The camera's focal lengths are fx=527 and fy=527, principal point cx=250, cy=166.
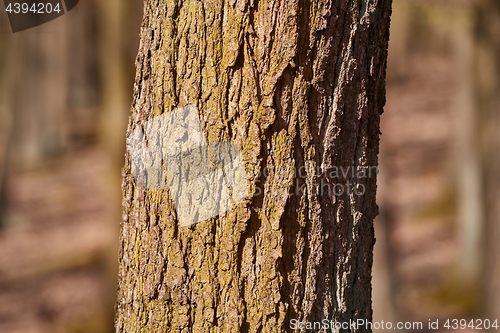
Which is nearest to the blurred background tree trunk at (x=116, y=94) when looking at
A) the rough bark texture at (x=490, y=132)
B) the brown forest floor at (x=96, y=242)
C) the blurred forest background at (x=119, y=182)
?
the blurred forest background at (x=119, y=182)

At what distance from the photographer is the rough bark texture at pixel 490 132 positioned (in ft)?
15.8

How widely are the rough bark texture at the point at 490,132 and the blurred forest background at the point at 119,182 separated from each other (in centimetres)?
2

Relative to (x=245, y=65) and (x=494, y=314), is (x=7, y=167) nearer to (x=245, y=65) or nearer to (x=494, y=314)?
→ (x=494, y=314)

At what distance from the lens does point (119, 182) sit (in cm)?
509

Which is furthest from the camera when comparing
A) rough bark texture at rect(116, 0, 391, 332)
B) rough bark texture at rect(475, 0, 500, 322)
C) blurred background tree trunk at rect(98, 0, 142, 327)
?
blurred background tree trunk at rect(98, 0, 142, 327)

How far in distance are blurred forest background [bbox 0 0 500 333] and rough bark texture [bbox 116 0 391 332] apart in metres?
3.29

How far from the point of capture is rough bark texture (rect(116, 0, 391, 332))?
59.9 inches

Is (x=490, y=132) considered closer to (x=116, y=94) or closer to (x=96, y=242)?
(x=116, y=94)

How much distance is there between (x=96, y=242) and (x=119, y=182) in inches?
260

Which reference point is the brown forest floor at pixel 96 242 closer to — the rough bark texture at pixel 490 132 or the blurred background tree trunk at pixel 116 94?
the blurred background tree trunk at pixel 116 94

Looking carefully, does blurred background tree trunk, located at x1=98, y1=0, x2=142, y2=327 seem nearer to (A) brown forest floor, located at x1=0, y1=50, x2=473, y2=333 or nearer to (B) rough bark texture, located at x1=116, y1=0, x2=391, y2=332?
(A) brown forest floor, located at x1=0, y1=50, x2=473, y2=333

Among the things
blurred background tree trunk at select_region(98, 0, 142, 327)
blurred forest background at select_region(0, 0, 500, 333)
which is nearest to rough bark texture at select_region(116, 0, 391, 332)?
blurred forest background at select_region(0, 0, 500, 333)

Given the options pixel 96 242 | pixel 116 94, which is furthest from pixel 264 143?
pixel 96 242

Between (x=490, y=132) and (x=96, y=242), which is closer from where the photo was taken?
(x=490, y=132)
